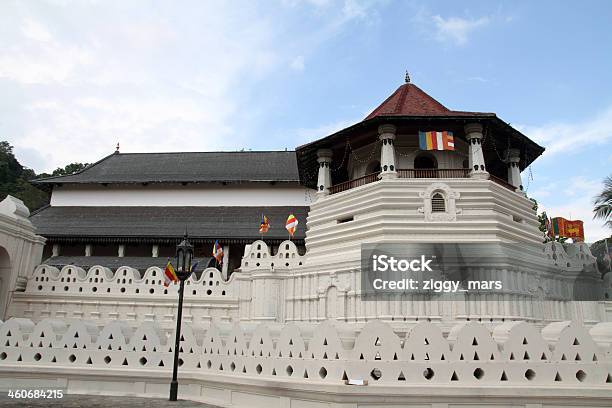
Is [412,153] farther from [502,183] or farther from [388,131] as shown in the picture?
[502,183]

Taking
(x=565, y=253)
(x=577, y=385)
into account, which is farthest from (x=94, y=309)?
(x=565, y=253)

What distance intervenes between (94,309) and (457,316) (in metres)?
13.2

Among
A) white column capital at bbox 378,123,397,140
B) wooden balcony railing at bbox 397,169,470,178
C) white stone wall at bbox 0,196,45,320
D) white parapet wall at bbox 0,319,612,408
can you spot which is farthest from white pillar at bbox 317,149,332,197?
white stone wall at bbox 0,196,45,320

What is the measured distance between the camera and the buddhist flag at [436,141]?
1666 cm

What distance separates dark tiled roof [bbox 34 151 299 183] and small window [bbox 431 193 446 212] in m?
14.0

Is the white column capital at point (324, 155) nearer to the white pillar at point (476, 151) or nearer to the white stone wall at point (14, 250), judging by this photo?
the white pillar at point (476, 151)

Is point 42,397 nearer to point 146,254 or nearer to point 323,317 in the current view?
point 323,317

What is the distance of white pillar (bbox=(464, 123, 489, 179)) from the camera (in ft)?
55.3

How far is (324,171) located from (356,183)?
6.46 ft

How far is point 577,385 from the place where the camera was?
730cm

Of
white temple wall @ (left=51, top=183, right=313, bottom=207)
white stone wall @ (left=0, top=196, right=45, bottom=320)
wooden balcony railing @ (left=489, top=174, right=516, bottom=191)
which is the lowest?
white stone wall @ (left=0, top=196, right=45, bottom=320)

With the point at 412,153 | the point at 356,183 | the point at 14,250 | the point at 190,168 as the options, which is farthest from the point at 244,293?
the point at 190,168

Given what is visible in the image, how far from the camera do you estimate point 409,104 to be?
1947cm

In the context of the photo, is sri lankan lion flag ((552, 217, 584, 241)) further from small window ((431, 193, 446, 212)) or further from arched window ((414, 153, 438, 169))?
small window ((431, 193, 446, 212))
